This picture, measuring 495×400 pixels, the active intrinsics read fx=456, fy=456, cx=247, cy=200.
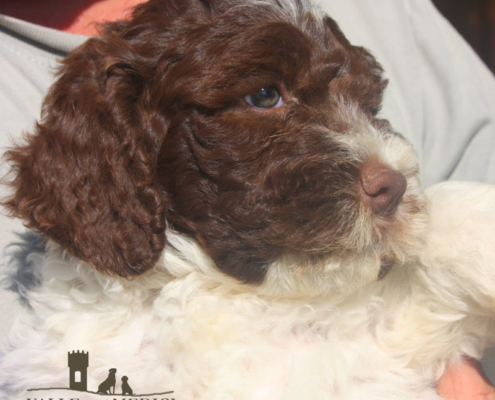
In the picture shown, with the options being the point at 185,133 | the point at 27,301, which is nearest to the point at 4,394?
the point at 27,301

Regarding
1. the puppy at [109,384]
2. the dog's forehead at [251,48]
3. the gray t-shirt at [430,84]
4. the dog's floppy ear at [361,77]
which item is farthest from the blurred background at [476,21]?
the puppy at [109,384]

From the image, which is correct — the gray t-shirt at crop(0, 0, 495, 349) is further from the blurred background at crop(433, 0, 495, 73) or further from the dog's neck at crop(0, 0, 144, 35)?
the blurred background at crop(433, 0, 495, 73)

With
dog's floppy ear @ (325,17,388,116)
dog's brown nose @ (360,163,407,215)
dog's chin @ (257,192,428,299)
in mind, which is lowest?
dog's chin @ (257,192,428,299)

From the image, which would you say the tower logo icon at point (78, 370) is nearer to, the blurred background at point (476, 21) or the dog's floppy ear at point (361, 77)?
the dog's floppy ear at point (361, 77)

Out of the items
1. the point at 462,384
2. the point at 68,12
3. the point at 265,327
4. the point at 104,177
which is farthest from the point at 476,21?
the point at 104,177

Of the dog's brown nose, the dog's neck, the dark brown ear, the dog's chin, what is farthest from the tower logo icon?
the dog's neck

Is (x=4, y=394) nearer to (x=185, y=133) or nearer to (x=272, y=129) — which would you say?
(x=185, y=133)

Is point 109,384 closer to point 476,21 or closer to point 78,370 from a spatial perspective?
Result: point 78,370
